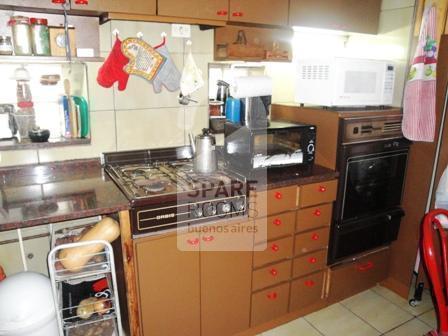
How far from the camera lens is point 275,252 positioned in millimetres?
1874

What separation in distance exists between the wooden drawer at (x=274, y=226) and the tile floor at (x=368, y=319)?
60cm

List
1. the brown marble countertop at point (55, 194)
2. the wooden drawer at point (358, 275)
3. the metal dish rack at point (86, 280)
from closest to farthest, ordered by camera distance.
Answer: the brown marble countertop at point (55, 194)
the metal dish rack at point (86, 280)
the wooden drawer at point (358, 275)

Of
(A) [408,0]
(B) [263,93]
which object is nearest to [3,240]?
(B) [263,93]

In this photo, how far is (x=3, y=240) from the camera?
181cm

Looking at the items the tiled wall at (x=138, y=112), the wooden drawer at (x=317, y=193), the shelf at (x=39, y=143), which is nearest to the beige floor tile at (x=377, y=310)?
the wooden drawer at (x=317, y=193)

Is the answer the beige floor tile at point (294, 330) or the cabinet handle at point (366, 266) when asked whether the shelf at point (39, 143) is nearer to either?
the beige floor tile at point (294, 330)

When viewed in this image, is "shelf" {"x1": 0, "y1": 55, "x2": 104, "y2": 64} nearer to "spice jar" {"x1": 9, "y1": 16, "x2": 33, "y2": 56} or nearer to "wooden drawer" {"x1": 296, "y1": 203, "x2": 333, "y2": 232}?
"spice jar" {"x1": 9, "y1": 16, "x2": 33, "y2": 56}

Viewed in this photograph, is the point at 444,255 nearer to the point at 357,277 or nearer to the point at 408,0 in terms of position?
the point at 357,277

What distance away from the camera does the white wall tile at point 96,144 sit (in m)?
1.85

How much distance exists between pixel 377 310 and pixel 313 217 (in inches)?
32.5

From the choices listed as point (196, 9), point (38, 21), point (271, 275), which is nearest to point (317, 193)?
point (271, 275)

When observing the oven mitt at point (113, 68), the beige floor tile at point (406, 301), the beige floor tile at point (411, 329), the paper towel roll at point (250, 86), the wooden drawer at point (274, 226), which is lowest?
the beige floor tile at point (411, 329)

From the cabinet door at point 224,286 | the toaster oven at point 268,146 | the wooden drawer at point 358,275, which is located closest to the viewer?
the cabinet door at point 224,286

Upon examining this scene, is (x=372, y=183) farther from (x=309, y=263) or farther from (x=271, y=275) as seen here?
(x=271, y=275)
